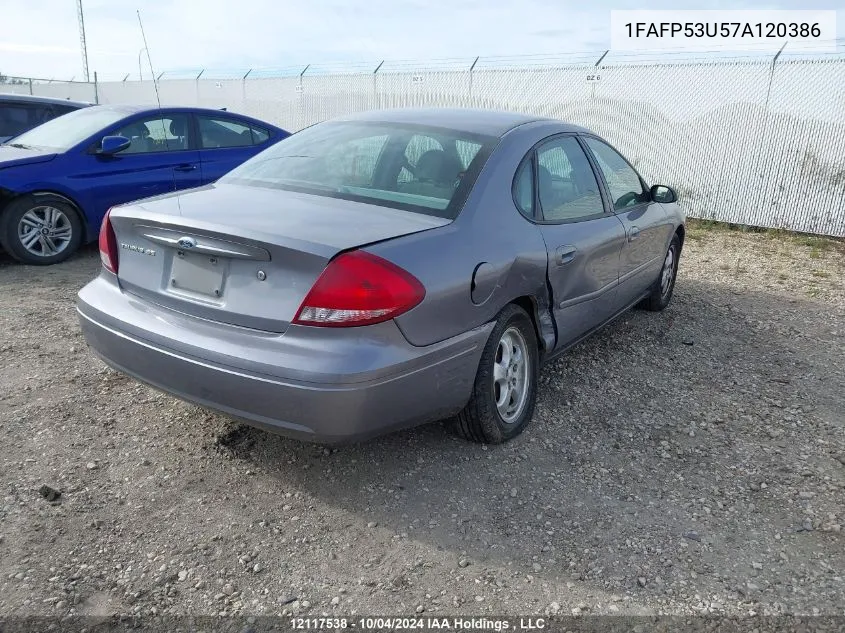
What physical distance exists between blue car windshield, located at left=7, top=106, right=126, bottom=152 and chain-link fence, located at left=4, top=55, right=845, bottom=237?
7.63 m

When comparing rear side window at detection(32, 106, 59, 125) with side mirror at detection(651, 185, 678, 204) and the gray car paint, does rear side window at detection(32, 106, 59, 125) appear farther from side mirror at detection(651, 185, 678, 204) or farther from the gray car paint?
side mirror at detection(651, 185, 678, 204)

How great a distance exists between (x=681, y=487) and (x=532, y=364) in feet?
2.97

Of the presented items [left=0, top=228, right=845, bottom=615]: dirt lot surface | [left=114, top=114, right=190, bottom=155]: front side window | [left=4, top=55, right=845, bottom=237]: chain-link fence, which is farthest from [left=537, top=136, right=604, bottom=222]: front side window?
[left=4, top=55, right=845, bottom=237]: chain-link fence

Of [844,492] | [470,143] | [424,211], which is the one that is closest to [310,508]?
[424,211]

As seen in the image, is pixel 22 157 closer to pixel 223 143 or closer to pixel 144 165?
pixel 144 165

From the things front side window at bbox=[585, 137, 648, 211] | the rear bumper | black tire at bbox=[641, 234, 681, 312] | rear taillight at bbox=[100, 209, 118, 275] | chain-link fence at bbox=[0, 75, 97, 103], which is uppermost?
chain-link fence at bbox=[0, 75, 97, 103]

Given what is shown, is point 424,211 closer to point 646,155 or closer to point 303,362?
point 303,362

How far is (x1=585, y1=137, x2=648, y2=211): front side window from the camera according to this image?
4.39 meters

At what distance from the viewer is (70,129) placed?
7.02 metres

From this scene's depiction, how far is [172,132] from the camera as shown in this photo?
7258 mm

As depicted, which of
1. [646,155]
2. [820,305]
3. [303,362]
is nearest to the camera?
[303,362]

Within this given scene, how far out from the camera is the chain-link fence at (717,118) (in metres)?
9.58

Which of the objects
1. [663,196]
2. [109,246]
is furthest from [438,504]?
[663,196]

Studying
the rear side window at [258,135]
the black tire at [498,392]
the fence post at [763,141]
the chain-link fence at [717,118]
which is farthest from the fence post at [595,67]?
the black tire at [498,392]
